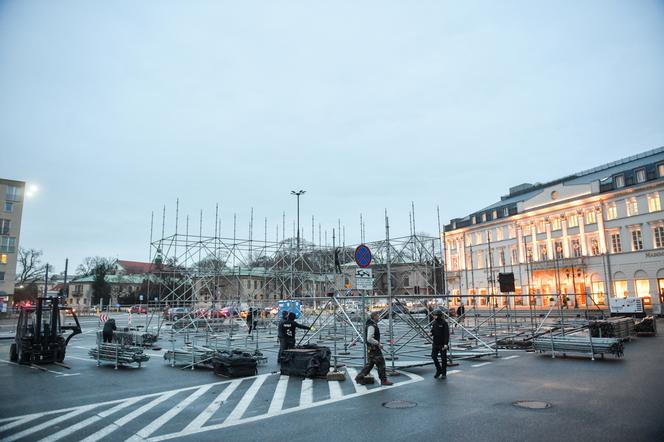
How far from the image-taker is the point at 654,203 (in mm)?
46281

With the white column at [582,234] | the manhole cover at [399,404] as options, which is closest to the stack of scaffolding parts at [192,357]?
the manhole cover at [399,404]

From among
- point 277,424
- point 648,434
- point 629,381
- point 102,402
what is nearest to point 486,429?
point 648,434

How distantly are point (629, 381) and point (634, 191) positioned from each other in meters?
45.7

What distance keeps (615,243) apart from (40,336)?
176 ft

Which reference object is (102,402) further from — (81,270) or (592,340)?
(81,270)

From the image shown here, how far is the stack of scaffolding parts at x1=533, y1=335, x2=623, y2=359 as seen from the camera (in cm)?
1419

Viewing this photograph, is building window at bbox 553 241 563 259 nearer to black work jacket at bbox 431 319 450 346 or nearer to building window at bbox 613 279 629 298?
building window at bbox 613 279 629 298

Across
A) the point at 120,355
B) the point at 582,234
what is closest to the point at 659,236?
the point at 582,234

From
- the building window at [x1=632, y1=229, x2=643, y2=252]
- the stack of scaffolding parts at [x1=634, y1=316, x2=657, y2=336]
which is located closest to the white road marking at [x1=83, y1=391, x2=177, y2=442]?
the stack of scaffolding parts at [x1=634, y1=316, x2=657, y2=336]

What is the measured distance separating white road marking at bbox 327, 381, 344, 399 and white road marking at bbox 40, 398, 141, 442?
13.9ft

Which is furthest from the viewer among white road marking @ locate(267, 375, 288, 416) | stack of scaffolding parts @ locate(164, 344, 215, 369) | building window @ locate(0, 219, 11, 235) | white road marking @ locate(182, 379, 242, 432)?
building window @ locate(0, 219, 11, 235)

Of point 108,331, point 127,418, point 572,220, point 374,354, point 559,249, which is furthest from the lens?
point 559,249

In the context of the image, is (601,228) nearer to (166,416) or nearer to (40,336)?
(40,336)

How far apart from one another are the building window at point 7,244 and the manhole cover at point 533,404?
7190 cm
